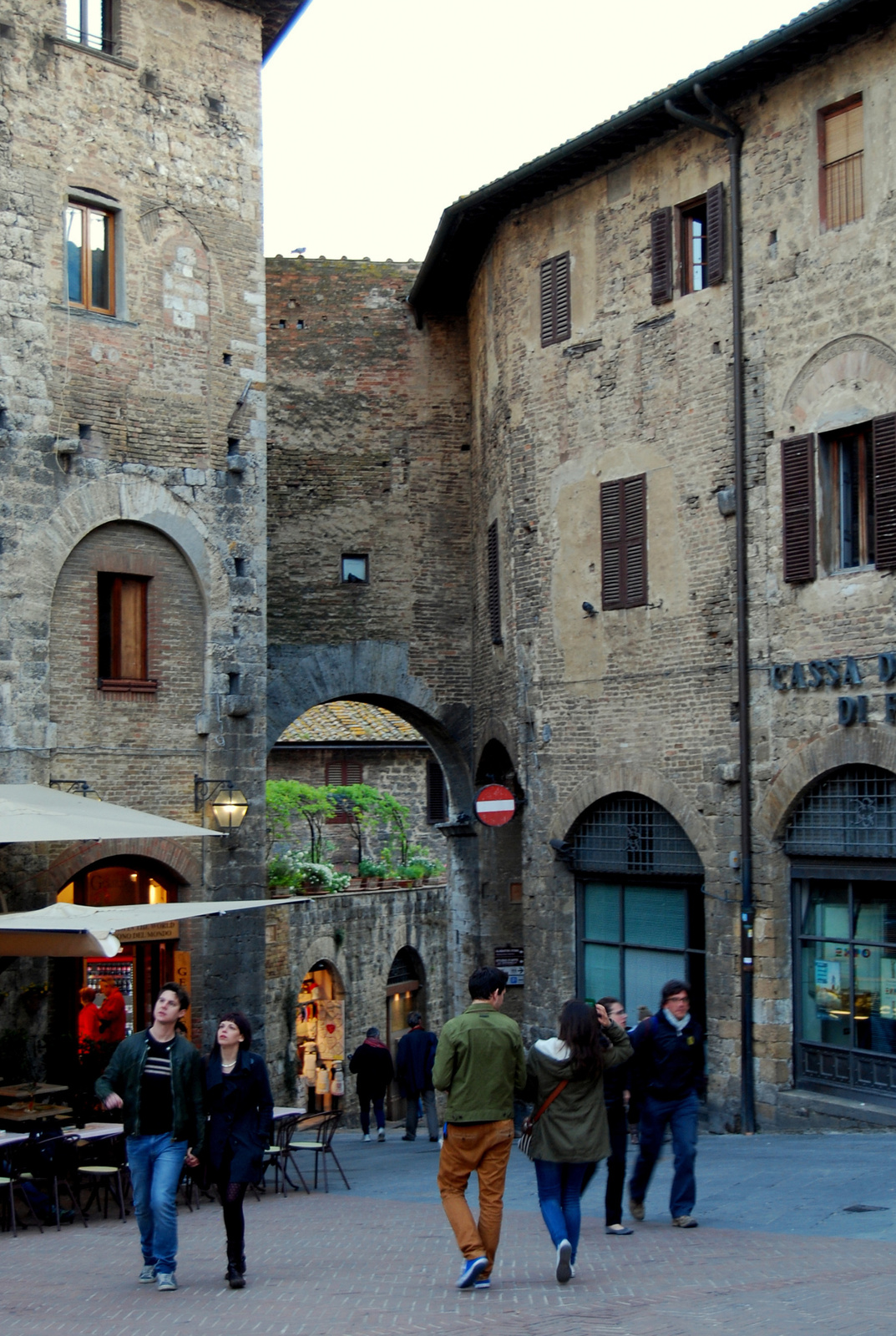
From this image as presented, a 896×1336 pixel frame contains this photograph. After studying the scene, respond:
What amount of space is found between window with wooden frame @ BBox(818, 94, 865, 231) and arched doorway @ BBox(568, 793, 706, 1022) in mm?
6711

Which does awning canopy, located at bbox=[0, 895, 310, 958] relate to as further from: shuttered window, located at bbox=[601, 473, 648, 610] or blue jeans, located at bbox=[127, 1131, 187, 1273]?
shuttered window, located at bbox=[601, 473, 648, 610]

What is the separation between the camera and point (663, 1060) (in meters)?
9.49

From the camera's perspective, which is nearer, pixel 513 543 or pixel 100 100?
pixel 100 100

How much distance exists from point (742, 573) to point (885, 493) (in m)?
2.00

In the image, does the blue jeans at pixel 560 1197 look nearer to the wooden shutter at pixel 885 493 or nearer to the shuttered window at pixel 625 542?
the wooden shutter at pixel 885 493

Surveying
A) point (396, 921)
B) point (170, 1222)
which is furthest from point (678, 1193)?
point (396, 921)

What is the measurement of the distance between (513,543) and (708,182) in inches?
203

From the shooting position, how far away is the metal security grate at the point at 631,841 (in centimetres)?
1762

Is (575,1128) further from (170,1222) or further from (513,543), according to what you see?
(513,543)

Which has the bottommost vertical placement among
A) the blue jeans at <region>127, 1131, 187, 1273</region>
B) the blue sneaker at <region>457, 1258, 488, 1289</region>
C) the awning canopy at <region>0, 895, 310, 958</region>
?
the blue sneaker at <region>457, 1258, 488, 1289</region>

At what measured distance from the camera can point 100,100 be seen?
708 inches

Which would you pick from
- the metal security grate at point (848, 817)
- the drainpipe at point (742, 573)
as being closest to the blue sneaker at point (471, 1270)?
the metal security grate at point (848, 817)

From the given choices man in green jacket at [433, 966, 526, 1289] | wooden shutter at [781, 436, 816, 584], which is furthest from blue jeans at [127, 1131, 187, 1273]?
wooden shutter at [781, 436, 816, 584]

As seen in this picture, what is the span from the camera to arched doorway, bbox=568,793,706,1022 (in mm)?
17500
